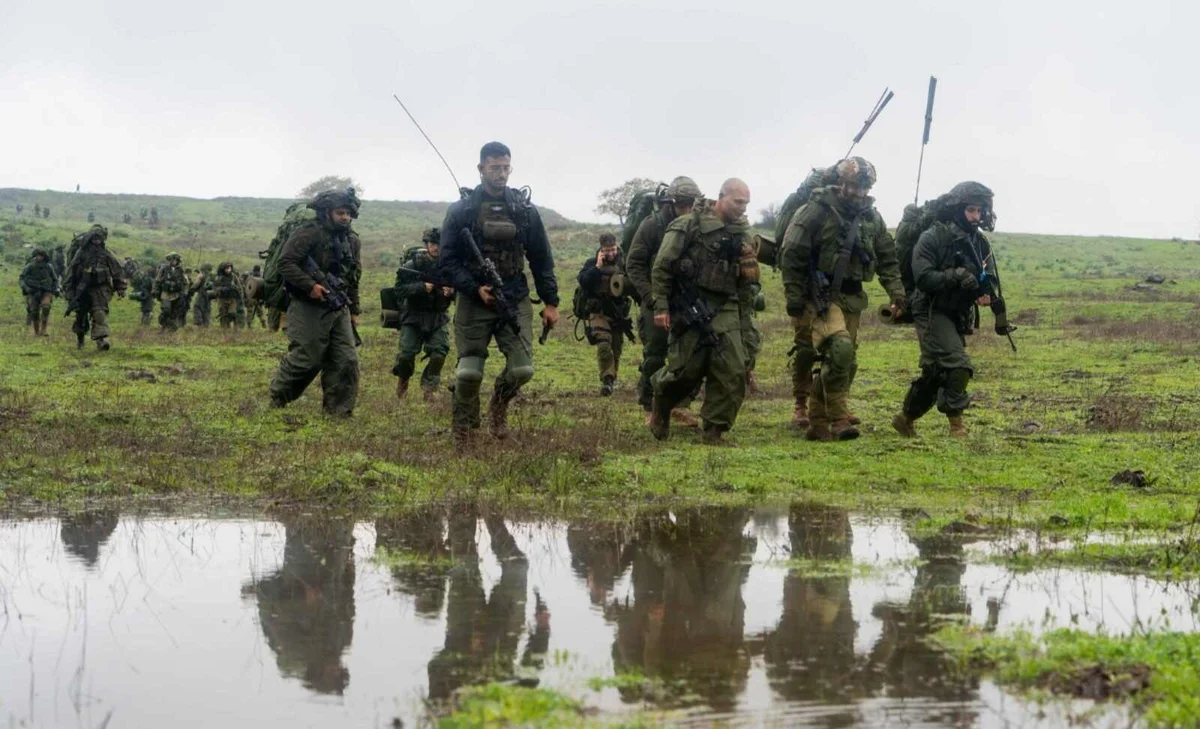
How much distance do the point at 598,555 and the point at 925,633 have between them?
6.70 feet

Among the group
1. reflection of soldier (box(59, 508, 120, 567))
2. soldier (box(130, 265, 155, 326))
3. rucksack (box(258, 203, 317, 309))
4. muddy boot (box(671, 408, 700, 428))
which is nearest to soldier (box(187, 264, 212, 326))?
soldier (box(130, 265, 155, 326))

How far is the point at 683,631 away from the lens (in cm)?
561

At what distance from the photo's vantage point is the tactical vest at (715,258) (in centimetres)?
1180

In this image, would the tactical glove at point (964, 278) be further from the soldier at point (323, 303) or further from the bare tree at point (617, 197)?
the bare tree at point (617, 197)

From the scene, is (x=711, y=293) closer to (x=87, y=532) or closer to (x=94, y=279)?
(x=87, y=532)

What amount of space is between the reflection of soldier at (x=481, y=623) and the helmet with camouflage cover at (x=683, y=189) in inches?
232

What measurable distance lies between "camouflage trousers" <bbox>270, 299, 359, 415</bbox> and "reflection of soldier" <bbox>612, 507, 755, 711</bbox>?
18.7 ft

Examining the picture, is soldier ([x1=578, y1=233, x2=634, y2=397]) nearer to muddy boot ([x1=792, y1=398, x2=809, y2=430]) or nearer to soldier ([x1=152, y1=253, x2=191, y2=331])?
muddy boot ([x1=792, y1=398, x2=809, y2=430])

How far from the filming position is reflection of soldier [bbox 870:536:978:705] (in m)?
4.75

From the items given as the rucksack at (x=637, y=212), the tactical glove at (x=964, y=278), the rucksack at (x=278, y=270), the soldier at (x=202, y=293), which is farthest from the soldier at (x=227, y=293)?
the tactical glove at (x=964, y=278)

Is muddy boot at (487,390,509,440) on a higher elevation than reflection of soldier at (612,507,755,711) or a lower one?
higher

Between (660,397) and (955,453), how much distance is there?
7.61ft

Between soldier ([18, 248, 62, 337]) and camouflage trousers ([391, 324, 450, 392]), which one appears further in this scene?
soldier ([18, 248, 62, 337])

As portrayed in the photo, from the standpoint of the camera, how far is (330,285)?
1329 cm
